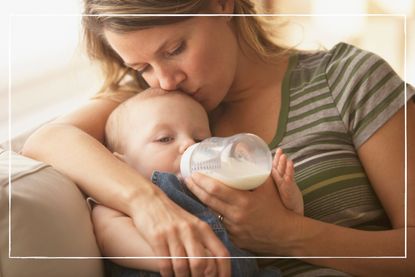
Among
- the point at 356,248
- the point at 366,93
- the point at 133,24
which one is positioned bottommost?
the point at 356,248

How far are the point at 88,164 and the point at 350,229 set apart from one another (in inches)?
16.8

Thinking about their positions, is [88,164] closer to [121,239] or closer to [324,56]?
[121,239]

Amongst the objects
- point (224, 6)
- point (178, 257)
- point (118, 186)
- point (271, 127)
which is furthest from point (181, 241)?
point (224, 6)

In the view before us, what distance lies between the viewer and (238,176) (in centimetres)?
88

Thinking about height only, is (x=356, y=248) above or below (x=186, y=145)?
below

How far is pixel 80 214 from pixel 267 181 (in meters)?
0.28

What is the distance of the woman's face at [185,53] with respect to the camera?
0.92m

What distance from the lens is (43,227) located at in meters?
0.83

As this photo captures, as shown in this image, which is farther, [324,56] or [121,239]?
[324,56]

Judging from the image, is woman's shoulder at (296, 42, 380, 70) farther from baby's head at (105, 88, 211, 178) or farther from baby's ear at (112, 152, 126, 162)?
baby's ear at (112, 152, 126, 162)

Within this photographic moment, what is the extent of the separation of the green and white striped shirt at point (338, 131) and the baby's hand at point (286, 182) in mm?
19

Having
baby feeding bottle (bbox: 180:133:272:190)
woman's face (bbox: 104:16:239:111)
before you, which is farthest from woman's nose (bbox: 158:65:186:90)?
baby feeding bottle (bbox: 180:133:272:190)

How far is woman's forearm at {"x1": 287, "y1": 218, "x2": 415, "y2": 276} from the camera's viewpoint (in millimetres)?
922

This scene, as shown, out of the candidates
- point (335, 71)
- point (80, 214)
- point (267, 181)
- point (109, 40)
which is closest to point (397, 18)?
point (335, 71)
